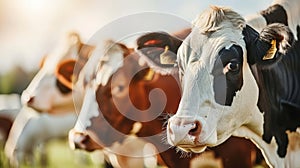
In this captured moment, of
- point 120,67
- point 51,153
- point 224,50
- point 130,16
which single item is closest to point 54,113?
point 51,153

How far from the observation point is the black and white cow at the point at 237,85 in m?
2.29

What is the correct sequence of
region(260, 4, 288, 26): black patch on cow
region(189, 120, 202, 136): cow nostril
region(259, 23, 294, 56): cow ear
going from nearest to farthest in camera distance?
region(189, 120, 202, 136): cow nostril < region(259, 23, 294, 56): cow ear < region(260, 4, 288, 26): black patch on cow

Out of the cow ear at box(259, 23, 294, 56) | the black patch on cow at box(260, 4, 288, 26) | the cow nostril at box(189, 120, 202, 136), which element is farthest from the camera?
the black patch on cow at box(260, 4, 288, 26)

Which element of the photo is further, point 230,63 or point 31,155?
point 31,155

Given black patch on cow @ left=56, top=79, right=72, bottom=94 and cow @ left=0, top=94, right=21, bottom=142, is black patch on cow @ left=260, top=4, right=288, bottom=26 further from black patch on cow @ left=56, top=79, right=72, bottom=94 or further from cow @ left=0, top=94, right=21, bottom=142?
cow @ left=0, top=94, right=21, bottom=142

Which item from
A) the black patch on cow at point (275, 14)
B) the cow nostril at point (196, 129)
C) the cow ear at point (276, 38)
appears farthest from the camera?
the black patch on cow at point (275, 14)

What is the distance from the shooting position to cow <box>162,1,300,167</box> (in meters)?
2.29

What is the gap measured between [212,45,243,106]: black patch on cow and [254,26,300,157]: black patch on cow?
154 mm

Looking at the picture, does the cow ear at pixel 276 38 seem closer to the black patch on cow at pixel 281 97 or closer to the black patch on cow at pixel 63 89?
the black patch on cow at pixel 281 97

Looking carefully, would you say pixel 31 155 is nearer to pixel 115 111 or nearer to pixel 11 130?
pixel 11 130

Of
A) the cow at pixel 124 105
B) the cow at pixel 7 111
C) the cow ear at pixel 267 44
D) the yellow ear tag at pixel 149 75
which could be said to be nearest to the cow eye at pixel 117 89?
the cow at pixel 124 105

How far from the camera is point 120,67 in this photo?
101 inches

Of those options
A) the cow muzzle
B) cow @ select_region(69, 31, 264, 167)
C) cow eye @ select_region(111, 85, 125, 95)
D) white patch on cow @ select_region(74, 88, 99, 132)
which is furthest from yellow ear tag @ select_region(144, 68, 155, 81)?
the cow muzzle

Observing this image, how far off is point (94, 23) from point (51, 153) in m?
0.54
